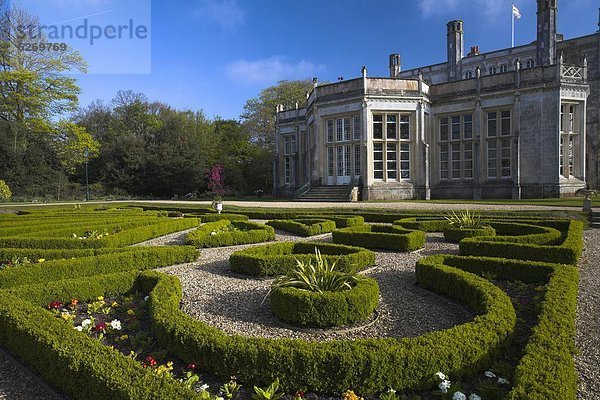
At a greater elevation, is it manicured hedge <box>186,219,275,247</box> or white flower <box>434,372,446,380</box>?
manicured hedge <box>186,219,275,247</box>

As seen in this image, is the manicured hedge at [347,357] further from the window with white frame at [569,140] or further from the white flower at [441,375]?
the window with white frame at [569,140]

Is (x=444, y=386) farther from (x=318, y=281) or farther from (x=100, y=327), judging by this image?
(x=100, y=327)

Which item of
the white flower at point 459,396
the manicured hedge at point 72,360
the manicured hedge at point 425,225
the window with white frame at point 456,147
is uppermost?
the window with white frame at point 456,147

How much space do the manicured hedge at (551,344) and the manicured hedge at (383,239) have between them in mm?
2972

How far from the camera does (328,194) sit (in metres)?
27.2

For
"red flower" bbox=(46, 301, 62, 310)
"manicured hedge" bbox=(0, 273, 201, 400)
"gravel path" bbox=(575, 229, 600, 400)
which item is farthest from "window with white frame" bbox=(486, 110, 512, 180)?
"manicured hedge" bbox=(0, 273, 201, 400)

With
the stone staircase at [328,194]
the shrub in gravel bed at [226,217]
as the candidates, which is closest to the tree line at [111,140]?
the stone staircase at [328,194]

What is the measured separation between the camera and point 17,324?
4297 millimetres

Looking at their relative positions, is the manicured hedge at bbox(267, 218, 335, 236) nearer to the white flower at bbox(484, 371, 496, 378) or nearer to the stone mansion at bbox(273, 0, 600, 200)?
the white flower at bbox(484, 371, 496, 378)

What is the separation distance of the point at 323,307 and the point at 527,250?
204 inches

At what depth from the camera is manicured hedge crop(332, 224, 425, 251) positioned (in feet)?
31.2

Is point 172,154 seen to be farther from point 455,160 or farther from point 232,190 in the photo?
point 455,160

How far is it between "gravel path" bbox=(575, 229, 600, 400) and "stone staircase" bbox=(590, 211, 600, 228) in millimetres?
5897

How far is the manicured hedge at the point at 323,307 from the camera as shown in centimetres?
494
